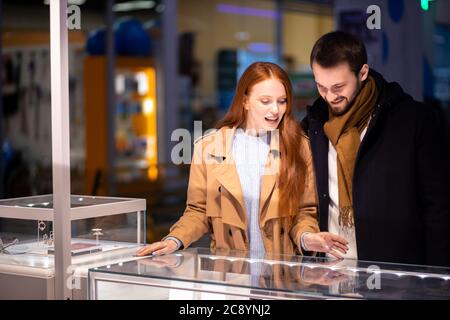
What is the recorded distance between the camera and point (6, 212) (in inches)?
115

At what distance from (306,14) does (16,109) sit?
17.8ft

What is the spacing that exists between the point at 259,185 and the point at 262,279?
2.42 feet

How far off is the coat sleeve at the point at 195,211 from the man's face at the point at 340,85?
0.54 m

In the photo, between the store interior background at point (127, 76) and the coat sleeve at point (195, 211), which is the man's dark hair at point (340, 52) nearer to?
the coat sleeve at point (195, 211)

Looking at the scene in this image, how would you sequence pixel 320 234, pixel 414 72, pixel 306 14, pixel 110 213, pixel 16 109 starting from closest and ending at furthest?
pixel 320 234
pixel 110 213
pixel 414 72
pixel 16 109
pixel 306 14

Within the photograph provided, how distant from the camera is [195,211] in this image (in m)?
2.97

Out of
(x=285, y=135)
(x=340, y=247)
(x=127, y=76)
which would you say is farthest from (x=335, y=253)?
(x=127, y=76)

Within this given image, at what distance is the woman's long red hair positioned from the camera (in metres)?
2.87

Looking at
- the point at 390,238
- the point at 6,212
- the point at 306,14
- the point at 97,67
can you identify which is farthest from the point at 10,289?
the point at 306,14

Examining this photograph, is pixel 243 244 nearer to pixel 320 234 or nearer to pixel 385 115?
pixel 320 234

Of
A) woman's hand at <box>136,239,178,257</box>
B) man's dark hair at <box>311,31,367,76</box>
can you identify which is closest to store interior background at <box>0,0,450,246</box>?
man's dark hair at <box>311,31,367,76</box>

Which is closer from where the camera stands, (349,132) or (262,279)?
(262,279)

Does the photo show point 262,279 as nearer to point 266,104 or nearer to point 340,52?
point 266,104

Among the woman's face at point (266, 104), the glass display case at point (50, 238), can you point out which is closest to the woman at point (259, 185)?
the woman's face at point (266, 104)
